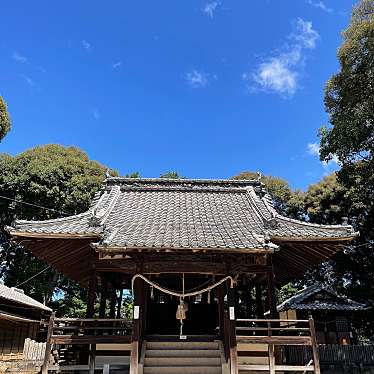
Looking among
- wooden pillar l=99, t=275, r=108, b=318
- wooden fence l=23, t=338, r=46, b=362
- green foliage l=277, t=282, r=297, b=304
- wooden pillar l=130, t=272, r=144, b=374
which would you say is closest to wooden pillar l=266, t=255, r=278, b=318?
wooden pillar l=130, t=272, r=144, b=374

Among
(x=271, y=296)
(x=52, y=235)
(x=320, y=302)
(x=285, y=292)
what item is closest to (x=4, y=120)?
(x=52, y=235)

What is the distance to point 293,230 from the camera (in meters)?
10.9

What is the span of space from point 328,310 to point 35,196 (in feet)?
82.5

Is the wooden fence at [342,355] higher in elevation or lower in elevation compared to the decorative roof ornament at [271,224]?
lower

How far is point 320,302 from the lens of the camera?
79.3 feet

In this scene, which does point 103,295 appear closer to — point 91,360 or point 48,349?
point 91,360

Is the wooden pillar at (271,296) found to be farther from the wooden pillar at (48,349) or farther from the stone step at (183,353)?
the wooden pillar at (48,349)

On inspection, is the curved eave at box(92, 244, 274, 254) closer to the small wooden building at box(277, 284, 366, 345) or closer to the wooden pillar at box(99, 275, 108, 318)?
the wooden pillar at box(99, 275, 108, 318)

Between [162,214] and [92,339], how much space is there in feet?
A: 16.1

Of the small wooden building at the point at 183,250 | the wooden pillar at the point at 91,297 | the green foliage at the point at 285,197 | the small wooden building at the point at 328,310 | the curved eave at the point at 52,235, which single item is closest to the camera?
the small wooden building at the point at 183,250

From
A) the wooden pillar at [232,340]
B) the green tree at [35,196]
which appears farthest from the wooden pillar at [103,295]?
the green tree at [35,196]

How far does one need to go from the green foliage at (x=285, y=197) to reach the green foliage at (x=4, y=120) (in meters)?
22.9

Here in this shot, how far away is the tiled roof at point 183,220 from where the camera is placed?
394 inches

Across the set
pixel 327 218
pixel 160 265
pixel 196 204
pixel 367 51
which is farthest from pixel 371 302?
pixel 160 265
